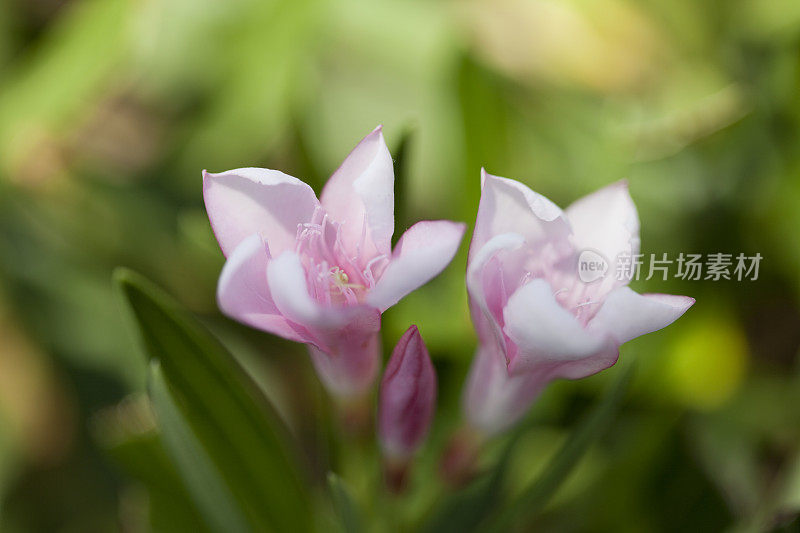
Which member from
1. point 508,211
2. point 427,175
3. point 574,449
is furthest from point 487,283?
point 427,175

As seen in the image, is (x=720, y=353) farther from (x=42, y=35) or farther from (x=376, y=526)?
(x=42, y=35)

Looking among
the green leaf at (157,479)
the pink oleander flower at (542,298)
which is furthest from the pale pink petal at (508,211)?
the green leaf at (157,479)

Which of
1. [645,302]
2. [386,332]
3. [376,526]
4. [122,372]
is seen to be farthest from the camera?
[122,372]

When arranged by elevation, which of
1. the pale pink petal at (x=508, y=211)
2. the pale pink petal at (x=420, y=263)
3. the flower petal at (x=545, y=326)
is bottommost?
the flower petal at (x=545, y=326)

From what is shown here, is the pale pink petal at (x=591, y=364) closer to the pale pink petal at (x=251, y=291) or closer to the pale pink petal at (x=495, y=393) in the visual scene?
the pale pink petal at (x=495, y=393)

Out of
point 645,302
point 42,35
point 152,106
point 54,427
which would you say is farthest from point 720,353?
point 42,35

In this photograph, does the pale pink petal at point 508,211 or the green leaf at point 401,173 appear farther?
the green leaf at point 401,173
